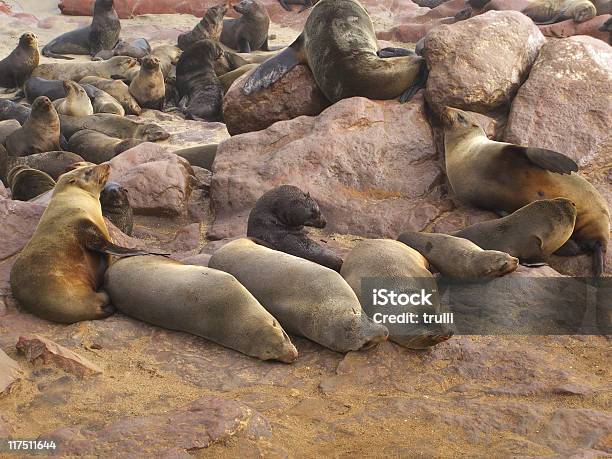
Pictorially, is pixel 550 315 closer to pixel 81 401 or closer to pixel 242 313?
pixel 242 313

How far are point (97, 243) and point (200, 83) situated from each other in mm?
8485

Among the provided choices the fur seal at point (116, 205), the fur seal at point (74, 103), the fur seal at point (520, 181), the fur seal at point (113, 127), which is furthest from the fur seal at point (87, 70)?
the fur seal at point (520, 181)

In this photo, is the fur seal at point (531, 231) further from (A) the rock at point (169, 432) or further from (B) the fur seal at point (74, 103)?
(B) the fur seal at point (74, 103)

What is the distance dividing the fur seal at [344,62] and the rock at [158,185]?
4.13 feet

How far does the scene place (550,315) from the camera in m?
4.73

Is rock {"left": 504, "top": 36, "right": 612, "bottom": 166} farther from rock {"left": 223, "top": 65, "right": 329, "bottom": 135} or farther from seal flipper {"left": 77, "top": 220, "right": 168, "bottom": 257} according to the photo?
seal flipper {"left": 77, "top": 220, "right": 168, "bottom": 257}

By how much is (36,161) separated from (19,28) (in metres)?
9.72

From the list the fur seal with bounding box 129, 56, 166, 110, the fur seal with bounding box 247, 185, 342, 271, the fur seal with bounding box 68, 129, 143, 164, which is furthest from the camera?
the fur seal with bounding box 129, 56, 166, 110

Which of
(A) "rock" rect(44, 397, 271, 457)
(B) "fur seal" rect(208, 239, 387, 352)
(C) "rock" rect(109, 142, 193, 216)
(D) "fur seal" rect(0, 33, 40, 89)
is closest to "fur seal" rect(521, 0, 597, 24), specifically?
(D) "fur seal" rect(0, 33, 40, 89)

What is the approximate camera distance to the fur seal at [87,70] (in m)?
14.4

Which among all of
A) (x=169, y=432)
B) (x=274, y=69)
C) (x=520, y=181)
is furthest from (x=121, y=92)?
(x=169, y=432)

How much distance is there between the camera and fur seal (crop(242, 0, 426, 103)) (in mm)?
7465

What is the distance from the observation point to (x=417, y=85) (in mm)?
7473

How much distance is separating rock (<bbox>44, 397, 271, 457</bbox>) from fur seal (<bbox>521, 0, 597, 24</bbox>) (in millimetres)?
14252
